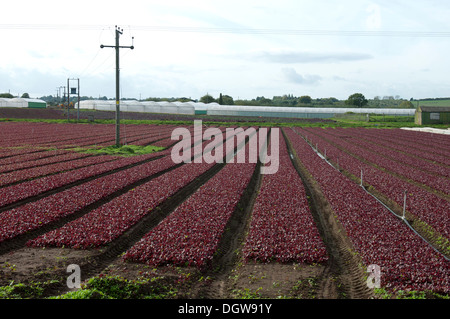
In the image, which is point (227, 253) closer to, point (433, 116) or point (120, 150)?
point (120, 150)

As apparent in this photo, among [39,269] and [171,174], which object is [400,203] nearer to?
[171,174]

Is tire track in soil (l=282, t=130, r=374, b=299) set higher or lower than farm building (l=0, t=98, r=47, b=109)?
lower

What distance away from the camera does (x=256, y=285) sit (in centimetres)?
923

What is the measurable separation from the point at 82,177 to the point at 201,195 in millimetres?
7941

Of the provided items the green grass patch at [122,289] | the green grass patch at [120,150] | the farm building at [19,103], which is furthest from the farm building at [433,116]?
the farm building at [19,103]

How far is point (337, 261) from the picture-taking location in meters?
11.1

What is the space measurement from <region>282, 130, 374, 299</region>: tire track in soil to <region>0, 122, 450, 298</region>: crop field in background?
0.13 ft

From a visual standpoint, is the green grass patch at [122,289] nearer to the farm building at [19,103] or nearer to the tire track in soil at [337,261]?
the tire track in soil at [337,261]

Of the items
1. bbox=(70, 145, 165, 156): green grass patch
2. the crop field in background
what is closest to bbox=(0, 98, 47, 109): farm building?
bbox=(70, 145, 165, 156): green grass patch

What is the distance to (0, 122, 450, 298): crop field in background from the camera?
30.3ft

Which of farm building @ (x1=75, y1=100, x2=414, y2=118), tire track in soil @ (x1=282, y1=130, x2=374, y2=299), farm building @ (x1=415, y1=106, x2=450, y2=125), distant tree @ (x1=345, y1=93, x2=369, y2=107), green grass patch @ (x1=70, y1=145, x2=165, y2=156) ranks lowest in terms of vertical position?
tire track in soil @ (x1=282, y1=130, x2=374, y2=299)

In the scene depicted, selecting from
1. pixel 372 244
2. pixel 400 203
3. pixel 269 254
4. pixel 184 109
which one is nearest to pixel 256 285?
pixel 269 254

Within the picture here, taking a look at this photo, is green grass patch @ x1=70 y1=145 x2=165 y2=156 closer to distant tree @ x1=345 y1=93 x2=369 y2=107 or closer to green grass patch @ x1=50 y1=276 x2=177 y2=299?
green grass patch @ x1=50 y1=276 x2=177 y2=299

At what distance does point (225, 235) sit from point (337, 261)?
376 centimetres
